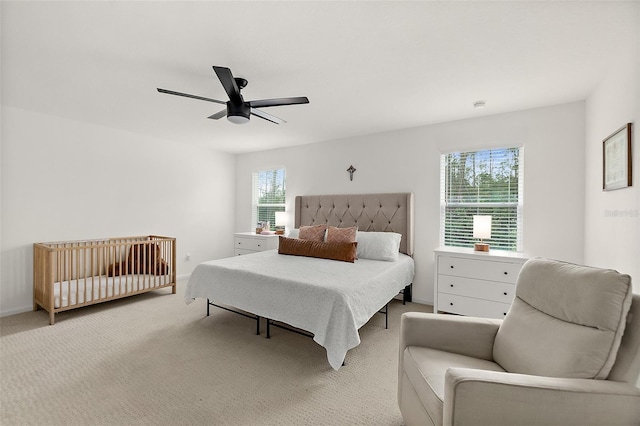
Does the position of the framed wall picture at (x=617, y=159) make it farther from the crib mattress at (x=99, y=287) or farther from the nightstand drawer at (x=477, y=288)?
the crib mattress at (x=99, y=287)

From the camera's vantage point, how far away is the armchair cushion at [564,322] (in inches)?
46.6

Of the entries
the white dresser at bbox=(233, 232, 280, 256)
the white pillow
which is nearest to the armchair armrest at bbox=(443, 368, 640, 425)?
the white pillow

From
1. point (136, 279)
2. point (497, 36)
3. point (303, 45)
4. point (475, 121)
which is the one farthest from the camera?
point (136, 279)

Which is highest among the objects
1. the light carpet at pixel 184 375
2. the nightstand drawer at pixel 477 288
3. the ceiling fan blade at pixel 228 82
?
the ceiling fan blade at pixel 228 82

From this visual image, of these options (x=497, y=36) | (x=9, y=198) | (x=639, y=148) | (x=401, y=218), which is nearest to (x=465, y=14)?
(x=497, y=36)

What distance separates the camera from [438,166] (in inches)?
146

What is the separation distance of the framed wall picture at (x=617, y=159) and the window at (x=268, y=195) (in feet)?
14.0

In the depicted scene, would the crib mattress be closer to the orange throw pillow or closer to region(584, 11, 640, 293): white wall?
the orange throw pillow

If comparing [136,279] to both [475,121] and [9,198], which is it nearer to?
[9,198]

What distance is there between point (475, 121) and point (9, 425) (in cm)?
472

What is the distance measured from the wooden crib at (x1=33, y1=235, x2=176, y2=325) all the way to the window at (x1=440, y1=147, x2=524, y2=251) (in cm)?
394

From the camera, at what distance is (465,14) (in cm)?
165

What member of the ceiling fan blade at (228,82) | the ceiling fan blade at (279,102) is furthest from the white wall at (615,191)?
the ceiling fan blade at (228,82)

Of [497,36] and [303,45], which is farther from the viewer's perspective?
[303,45]
